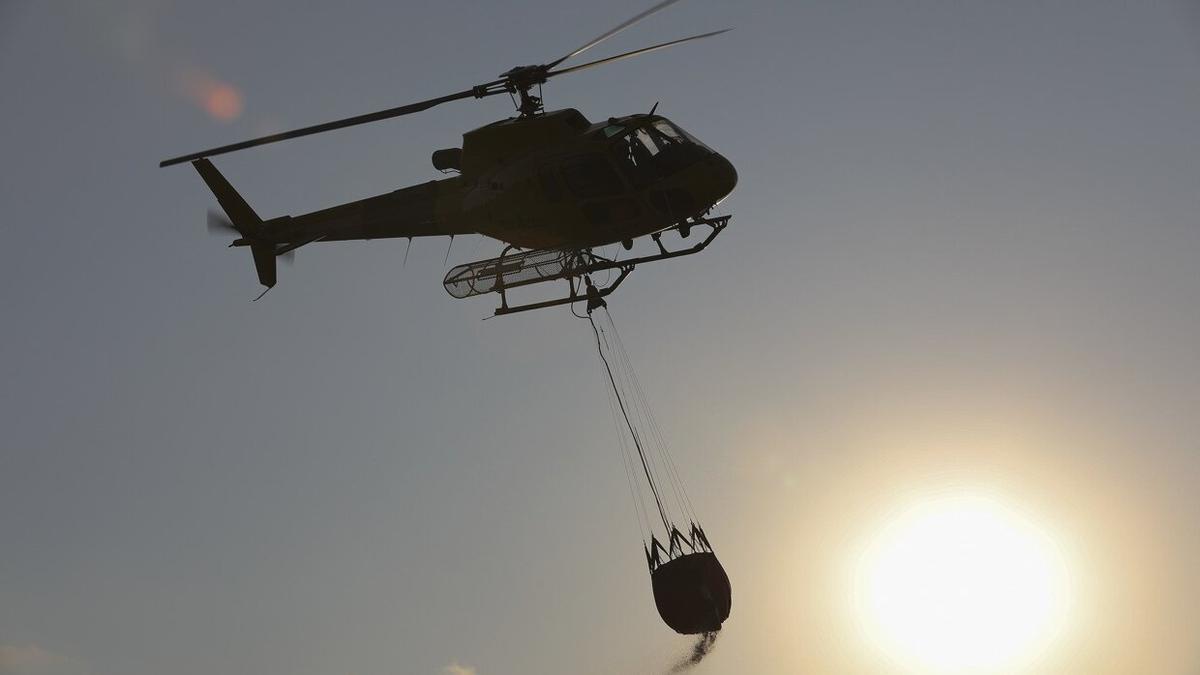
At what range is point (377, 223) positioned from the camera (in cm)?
2742

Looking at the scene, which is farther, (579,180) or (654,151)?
(579,180)

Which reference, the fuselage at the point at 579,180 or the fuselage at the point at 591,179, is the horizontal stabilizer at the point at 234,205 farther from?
the fuselage at the point at 591,179

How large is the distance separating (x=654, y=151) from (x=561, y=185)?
5.93ft

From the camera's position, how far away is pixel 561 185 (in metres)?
24.1

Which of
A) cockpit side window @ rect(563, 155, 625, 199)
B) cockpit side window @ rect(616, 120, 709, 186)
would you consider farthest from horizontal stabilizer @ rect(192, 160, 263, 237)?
cockpit side window @ rect(616, 120, 709, 186)

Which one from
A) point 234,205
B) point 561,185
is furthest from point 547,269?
point 234,205

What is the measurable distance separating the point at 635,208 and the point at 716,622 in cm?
739

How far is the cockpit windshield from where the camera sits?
23.6m

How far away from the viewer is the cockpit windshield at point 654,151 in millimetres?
23641

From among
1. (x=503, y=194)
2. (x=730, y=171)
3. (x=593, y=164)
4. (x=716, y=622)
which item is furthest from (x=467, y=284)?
(x=716, y=622)

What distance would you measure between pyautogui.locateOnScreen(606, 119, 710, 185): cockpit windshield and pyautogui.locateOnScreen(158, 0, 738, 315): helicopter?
18 mm

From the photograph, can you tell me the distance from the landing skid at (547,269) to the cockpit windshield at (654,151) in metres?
1.05

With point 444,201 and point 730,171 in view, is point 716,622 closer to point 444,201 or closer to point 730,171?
point 730,171

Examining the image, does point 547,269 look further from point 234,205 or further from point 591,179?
point 234,205
